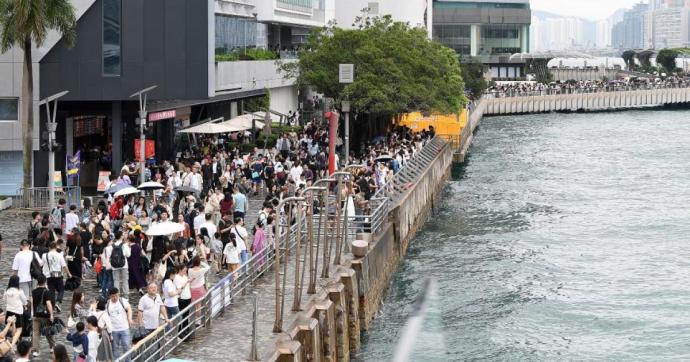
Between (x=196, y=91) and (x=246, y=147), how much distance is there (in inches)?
418

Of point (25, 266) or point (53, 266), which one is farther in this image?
point (53, 266)

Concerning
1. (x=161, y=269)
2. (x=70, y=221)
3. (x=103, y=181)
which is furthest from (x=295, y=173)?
(x=161, y=269)

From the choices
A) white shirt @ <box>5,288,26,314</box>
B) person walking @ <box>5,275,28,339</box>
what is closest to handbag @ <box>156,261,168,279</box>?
person walking @ <box>5,275,28,339</box>

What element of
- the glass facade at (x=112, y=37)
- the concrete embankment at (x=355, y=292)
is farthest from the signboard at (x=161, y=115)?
the concrete embankment at (x=355, y=292)

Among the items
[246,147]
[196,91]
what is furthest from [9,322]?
[246,147]

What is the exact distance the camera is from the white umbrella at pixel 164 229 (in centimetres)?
2852

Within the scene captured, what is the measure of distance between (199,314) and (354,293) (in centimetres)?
740

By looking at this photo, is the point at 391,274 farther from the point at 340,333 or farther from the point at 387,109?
the point at 387,109

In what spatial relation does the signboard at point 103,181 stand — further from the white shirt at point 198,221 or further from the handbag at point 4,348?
the handbag at point 4,348

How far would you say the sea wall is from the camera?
2464 centimetres

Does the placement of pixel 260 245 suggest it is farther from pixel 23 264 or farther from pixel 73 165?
pixel 73 165

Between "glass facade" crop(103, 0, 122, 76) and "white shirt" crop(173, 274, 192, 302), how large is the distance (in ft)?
90.2

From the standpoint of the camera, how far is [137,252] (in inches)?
1093

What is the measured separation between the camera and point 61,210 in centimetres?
3441
